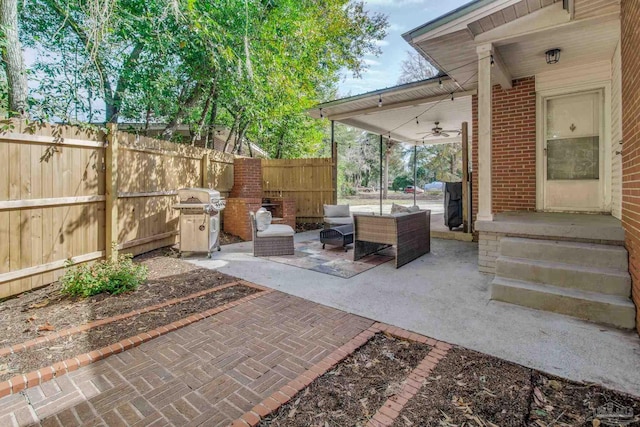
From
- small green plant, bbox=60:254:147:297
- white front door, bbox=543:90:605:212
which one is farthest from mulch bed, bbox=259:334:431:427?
white front door, bbox=543:90:605:212

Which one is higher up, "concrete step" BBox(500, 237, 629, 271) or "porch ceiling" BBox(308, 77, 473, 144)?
"porch ceiling" BBox(308, 77, 473, 144)

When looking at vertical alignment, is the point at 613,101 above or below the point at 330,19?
below

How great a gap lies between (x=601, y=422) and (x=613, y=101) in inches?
185

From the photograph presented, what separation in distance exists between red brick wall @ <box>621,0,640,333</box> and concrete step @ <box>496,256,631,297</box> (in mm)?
117

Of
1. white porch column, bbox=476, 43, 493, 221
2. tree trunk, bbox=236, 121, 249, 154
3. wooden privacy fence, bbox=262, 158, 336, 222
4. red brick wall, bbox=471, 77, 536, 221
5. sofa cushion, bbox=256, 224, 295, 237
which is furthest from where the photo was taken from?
tree trunk, bbox=236, 121, 249, 154

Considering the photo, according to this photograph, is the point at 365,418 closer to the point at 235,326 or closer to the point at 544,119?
the point at 235,326

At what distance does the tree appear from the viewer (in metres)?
21.3

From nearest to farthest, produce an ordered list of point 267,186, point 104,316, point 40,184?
point 104,316 < point 40,184 < point 267,186

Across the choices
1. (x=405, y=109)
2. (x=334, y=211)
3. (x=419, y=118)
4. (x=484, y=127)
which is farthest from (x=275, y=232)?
(x=419, y=118)

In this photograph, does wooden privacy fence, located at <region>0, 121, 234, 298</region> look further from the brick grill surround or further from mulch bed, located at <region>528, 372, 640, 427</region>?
mulch bed, located at <region>528, 372, 640, 427</region>

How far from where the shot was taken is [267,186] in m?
9.72

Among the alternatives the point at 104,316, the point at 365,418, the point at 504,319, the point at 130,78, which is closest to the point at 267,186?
the point at 130,78

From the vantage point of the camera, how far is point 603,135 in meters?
4.80

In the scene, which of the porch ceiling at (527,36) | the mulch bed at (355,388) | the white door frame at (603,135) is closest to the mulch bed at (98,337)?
the mulch bed at (355,388)
